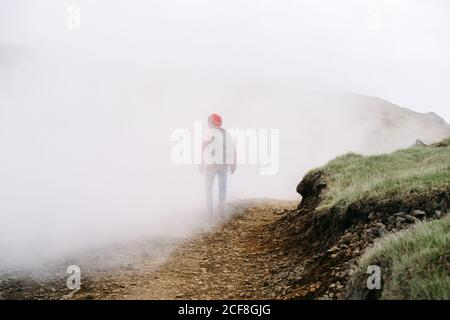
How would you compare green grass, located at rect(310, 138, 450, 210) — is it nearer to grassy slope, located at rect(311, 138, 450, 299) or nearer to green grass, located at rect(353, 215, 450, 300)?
grassy slope, located at rect(311, 138, 450, 299)

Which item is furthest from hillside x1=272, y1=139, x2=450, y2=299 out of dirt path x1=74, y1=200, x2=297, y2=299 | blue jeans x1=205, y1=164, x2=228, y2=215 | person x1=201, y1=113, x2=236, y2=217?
person x1=201, y1=113, x2=236, y2=217

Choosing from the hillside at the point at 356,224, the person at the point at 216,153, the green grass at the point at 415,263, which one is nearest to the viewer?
the green grass at the point at 415,263

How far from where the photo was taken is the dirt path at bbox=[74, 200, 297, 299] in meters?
7.94

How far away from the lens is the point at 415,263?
532 centimetres

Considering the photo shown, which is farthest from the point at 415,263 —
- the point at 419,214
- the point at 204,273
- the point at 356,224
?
the point at 204,273

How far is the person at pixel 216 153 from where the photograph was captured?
15.0 meters

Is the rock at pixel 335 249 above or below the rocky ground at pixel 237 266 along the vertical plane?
above

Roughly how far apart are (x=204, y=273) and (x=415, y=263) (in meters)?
4.94

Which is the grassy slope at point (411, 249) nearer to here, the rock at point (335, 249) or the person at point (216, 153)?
the rock at point (335, 249)

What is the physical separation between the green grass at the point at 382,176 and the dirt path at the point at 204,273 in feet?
6.99

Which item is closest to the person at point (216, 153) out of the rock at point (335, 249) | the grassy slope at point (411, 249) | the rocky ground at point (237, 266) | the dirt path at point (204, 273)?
the dirt path at point (204, 273)

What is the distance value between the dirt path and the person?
7.84ft
